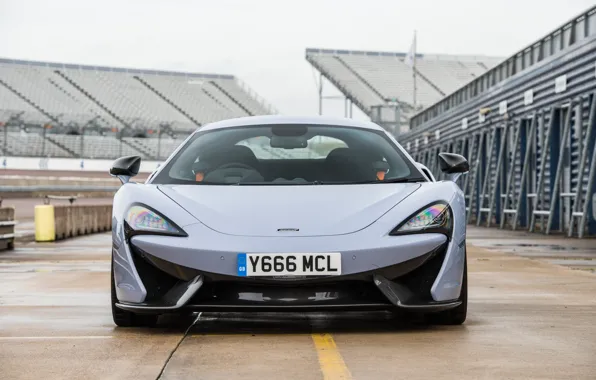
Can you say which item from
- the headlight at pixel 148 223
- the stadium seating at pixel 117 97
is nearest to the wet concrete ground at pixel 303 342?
the headlight at pixel 148 223

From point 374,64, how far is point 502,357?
263ft

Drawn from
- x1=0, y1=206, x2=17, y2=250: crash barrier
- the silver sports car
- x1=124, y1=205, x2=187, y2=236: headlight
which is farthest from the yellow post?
x1=124, y1=205, x2=187, y2=236: headlight

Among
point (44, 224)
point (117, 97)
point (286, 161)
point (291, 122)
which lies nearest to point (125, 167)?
point (286, 161)

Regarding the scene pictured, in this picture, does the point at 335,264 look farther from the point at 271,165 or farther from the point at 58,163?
the point at 58,163

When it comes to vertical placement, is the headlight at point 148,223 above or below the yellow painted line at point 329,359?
above

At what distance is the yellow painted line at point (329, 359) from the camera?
4422mm

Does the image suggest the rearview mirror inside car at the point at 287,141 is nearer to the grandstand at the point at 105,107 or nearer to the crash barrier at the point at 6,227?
the crash barrier at the point at 6,227

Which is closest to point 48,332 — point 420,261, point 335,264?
point 335,264

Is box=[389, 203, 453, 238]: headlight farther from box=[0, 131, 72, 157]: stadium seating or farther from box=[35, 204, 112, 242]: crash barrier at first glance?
box=[0, 131, 72, 157]: stadium seating

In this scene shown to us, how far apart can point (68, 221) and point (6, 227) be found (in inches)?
196

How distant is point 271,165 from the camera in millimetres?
6891

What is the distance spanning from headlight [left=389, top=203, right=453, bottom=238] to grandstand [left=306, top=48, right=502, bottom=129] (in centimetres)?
6807

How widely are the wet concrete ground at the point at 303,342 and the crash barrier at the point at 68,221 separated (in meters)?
10.5

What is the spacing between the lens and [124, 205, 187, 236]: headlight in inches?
220
